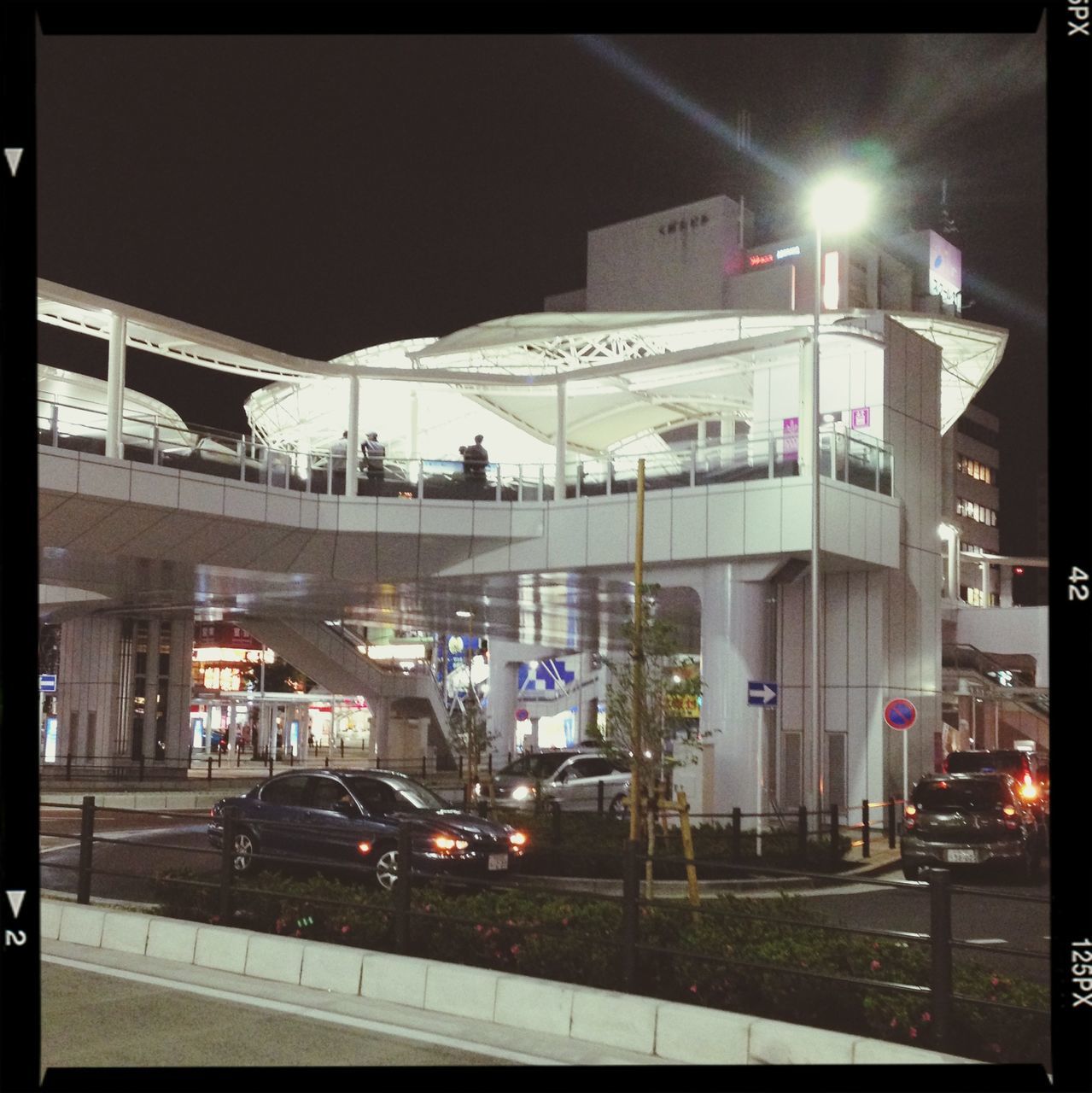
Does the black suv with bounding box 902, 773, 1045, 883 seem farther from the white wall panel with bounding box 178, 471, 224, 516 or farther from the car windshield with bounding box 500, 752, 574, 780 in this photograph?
the white wall panel with bounding box 178, 471, 224, 516

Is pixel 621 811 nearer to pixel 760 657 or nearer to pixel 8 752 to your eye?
pixel 760 657

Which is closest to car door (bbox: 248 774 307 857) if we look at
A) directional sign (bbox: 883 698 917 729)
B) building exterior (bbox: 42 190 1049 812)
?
building exterior (bbox: 42 190 1049 812)

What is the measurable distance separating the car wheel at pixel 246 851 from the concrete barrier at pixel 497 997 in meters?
5.19

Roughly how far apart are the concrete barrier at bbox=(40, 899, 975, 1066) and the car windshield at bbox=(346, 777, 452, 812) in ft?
17.6

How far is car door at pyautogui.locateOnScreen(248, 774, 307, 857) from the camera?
16.1 metres

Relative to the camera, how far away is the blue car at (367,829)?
14.9m

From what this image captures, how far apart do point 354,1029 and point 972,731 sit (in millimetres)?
46542

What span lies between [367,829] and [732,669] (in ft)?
42.2

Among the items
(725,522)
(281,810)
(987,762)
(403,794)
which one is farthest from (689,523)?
(281,810)

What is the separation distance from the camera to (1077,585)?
17.1 feet

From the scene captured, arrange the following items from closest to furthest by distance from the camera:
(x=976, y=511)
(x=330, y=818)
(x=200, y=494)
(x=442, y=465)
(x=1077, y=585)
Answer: (x=1077, y=585), (x=330, y=818), (x=200, y=494), (x=442, y=465), (x=976, y=511)

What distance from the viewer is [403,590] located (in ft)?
109

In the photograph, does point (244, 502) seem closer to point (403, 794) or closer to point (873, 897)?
point (403, 794)

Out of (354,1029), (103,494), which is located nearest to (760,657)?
(103,494)
